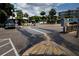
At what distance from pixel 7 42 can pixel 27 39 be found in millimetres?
352

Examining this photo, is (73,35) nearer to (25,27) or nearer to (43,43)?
(43,43)

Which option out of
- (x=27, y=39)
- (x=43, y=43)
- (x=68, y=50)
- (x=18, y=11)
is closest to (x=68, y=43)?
(x=68, y=50)

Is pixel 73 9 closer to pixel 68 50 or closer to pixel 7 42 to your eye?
pixel 68 50

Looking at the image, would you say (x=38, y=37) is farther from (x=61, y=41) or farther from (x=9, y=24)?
(x=9, y=24)

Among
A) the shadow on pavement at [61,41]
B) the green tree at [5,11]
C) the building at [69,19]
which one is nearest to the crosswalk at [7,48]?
the green tree at [5,11]

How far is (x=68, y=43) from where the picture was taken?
14.7ft

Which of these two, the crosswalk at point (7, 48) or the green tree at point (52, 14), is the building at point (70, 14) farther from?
the crosswalk at point (7, 48)

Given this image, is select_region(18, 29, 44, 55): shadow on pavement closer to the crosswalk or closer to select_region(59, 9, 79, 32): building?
the crosswalk

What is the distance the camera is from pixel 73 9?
172 inches

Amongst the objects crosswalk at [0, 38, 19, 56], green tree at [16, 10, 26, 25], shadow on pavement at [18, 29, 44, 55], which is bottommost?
crosswalk at [0, 38, 19, 56]

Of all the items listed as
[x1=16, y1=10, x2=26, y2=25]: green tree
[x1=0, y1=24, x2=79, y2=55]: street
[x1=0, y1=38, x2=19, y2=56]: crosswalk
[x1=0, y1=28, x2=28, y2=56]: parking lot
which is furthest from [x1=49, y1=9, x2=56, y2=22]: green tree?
[x1=0, y1=38, x2=19, y2=56]: crosswalk

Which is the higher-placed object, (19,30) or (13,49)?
(19,30)

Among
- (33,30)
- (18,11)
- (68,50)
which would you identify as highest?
(18,11)

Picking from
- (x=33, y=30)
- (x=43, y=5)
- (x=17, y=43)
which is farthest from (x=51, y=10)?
(x=17, y=43)
